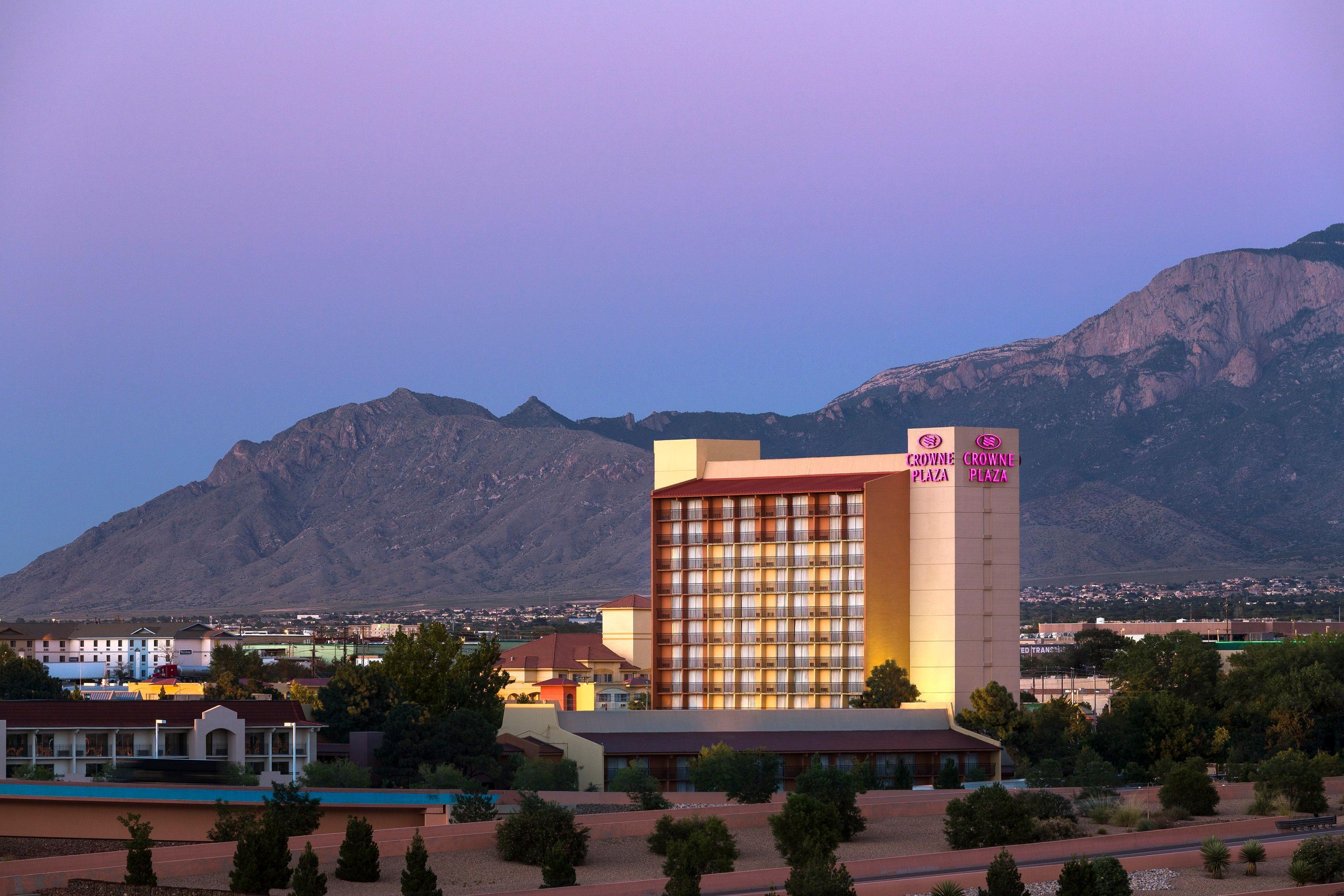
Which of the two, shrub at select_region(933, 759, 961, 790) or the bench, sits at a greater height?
the bench

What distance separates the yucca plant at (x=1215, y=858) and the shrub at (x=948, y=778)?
39.2m

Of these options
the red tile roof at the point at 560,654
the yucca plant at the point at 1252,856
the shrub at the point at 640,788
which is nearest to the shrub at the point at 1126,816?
the yucca plant at the point at 1252,856

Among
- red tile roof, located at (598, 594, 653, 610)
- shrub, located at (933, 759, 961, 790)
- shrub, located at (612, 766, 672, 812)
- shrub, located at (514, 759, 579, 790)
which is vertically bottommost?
shrub, located at (933, 759, 961, 790)

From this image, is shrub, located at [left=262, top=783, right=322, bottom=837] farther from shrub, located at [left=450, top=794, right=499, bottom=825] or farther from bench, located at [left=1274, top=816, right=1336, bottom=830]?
bench, located at [left=1274, top=816, right=1336, bottom=830]

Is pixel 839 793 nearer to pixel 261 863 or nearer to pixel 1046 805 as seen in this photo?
pixel 1046 805

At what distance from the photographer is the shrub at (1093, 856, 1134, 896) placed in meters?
46.8

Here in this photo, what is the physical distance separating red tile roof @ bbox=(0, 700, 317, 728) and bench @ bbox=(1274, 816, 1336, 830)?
4912cm

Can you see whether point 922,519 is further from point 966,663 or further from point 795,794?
point 795,794

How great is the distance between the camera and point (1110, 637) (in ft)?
591

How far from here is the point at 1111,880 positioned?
154 ft

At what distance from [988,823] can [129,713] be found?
158ft

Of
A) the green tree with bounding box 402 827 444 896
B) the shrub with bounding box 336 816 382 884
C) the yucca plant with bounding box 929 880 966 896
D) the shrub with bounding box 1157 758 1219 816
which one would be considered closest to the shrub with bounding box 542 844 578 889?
the green tree with bounding box 402 827 444 896

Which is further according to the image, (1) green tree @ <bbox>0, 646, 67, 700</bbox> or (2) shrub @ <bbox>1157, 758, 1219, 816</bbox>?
(1) green tree @ <bbox>0, 646, 67, 700</bbox>

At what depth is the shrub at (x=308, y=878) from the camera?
157 feet
